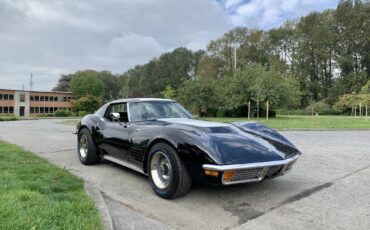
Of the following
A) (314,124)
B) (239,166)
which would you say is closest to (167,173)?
(239,166)

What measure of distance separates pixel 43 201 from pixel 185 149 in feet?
5.39

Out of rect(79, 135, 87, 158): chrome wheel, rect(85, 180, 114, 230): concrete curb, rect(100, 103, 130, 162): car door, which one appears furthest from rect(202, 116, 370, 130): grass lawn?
rect(85, 180, 114, 230): concrete curb

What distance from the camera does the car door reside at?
5.19 meters

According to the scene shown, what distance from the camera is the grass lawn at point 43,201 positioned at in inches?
113

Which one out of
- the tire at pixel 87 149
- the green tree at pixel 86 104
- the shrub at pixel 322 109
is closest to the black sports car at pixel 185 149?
the tire at pixel 87 149

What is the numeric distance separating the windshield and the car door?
17 centimetres

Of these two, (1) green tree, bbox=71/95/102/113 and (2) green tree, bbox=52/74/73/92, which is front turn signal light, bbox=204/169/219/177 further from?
(2) green tree, bbox=52/74/73/92

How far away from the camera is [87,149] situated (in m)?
6.35

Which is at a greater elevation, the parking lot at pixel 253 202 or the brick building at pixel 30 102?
the brick building at pixel 30 102

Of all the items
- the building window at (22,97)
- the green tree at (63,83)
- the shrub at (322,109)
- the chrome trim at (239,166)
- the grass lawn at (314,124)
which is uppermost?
the green tree at (63,83)

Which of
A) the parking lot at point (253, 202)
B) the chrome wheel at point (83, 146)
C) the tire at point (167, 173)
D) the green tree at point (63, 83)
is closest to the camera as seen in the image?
the parking lot at point (253, 202)

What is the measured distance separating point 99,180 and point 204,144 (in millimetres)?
2209

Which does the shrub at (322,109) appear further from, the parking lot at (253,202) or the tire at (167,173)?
the tire at (167,173)

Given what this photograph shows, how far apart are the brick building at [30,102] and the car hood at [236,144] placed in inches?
2290
